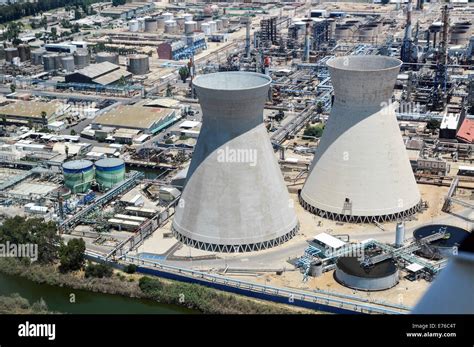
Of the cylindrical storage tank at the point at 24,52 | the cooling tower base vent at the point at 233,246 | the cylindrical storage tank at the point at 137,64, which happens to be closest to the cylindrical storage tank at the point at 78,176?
the cooling tower base vent at the point at 233,246

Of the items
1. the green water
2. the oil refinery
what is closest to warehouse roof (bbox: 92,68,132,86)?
the oil refinery

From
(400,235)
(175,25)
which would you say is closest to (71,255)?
(400,235)

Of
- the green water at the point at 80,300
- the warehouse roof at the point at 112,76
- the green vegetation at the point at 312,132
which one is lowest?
the green water at the point at 80,300

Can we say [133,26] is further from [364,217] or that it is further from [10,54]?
[364,217]

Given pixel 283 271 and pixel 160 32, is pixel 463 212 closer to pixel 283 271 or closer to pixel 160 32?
pixel 283 271

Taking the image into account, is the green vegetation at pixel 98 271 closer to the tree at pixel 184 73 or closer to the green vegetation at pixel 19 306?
the green vegetation at pixel 19 306
